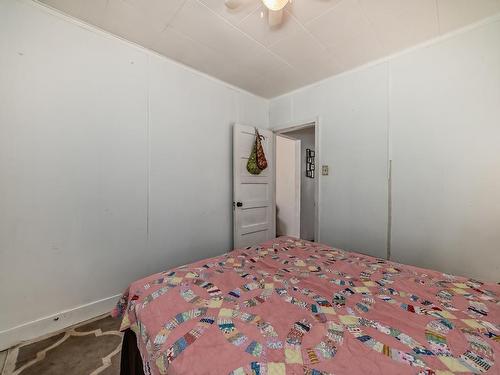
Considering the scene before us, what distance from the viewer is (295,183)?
4.42 metres

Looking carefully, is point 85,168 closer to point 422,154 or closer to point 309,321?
point 309,321

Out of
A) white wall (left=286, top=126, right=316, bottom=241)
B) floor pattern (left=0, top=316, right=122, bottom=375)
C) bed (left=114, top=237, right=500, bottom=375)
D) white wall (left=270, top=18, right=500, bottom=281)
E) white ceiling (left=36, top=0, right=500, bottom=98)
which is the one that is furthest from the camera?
white wall (left=286, top=126, right=316, bottom=241)

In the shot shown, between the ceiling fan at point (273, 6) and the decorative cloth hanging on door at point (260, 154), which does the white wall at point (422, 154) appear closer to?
the decorative cloth hanging on door at point (260, 154)

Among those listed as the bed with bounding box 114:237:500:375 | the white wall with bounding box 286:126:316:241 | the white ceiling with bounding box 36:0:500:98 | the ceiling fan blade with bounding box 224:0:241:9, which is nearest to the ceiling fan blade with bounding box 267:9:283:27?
the white ceiling with bounding box 36:0:500:98

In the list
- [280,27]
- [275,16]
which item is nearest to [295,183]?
[280,27]

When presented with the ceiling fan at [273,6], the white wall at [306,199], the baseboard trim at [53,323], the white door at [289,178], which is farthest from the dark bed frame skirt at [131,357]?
the white wall at [306,199]

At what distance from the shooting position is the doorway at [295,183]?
14.5 feet

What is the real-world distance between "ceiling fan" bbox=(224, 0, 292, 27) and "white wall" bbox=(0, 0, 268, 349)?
1.15 metres

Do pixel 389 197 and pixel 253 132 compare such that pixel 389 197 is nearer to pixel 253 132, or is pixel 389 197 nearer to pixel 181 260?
pixel 253 132

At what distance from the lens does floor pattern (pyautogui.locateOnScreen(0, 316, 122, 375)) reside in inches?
52.9

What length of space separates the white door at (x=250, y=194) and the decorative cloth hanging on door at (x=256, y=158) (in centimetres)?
6

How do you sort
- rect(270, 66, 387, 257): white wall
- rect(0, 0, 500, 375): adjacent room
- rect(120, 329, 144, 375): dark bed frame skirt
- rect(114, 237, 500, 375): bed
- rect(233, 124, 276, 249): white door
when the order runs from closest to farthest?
rect(114, 237, 500, 375): bed
rect(0, 0, 500, 375): adjacent room
rect(120, 329, 144, 375): dark bed frame skirt
rect(270, 66, 387, 257): white wall
rect(233, 124, 276, 249): white door

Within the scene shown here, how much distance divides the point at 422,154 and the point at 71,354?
332cm

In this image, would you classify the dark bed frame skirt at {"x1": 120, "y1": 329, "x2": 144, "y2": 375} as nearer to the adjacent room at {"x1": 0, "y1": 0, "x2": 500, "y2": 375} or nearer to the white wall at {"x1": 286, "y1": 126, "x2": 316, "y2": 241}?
the adjacent room at {"x1": 0, "y1": 0, "x2": 500, "y2": 375}
